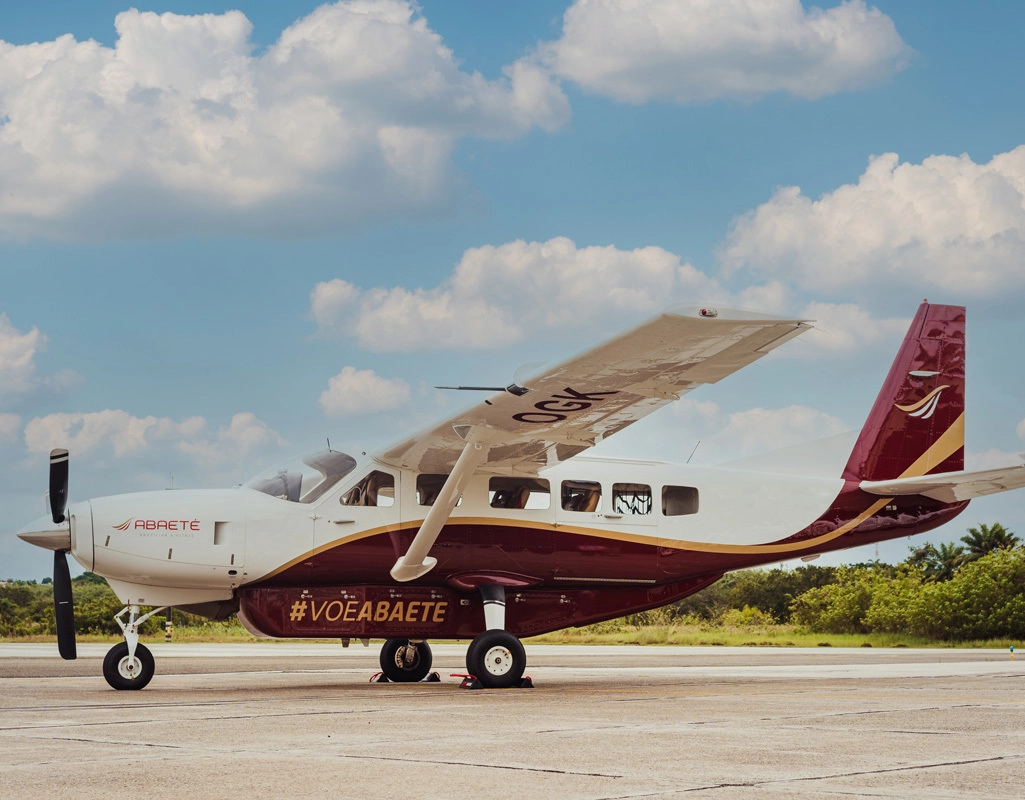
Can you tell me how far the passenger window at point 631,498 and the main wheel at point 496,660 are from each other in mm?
2458

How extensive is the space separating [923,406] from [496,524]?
7.02 meters

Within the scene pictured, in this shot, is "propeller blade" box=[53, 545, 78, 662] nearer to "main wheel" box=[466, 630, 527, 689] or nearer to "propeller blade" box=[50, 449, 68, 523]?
"propeller blade" box=[50, 449, 68, 523]

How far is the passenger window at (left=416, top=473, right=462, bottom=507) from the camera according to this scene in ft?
46.8

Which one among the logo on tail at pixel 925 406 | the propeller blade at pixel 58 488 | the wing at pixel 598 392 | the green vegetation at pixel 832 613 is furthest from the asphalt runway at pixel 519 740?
the green vegetation at pixel 832 613

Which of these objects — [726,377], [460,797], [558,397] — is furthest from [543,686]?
[460,797]

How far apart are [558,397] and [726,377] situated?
1.82 metres

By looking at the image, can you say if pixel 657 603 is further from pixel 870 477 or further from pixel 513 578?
pixel 870 477

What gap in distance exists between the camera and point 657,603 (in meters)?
15.5

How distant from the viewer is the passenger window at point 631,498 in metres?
15.0

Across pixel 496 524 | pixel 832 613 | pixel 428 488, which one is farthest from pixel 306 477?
pixel 832 613

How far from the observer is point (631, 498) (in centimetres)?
1513

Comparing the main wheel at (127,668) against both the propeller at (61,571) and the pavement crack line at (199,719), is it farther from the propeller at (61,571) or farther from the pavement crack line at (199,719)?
the pavement crack line at (199,719)

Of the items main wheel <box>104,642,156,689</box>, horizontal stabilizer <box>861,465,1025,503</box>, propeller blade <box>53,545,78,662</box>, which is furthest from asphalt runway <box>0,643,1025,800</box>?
horizontal stabilizer <box>861,465,1025,503</box>

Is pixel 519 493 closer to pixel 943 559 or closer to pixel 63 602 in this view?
pixel 63 602
